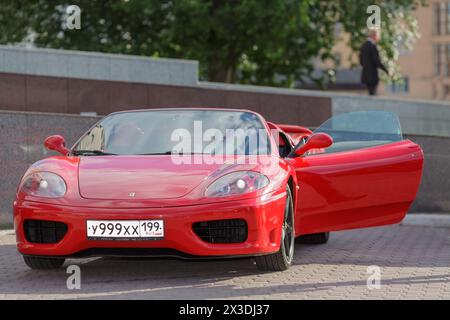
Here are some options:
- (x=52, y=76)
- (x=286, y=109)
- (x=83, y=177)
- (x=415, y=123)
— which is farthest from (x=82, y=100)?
(x=83, y=177)

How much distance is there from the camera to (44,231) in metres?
7.37

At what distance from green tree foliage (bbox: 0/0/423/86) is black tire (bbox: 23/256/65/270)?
15.9 meters

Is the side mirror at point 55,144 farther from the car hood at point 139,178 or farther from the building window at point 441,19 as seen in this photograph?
the building window at point 441,19

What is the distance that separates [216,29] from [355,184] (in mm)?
16255

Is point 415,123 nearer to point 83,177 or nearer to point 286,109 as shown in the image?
point 286,109

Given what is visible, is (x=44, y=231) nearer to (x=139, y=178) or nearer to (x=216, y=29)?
(x=139, y=178)

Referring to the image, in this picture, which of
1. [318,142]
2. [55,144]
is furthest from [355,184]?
[55,144]

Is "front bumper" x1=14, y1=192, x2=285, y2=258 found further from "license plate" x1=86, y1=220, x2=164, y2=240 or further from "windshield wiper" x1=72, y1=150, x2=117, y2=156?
"windshield wiper" x1=72, y1=150, x2=117, y2=156

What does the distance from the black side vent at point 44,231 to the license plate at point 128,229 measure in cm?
30

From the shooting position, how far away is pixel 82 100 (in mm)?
16453

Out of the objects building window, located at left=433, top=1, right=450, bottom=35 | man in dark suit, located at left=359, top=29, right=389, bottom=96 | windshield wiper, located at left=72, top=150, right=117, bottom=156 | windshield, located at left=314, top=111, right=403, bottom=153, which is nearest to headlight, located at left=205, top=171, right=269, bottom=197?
windshield wiper, located at left=72, top=150, right=117, bottom=156

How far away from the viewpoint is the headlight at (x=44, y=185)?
7415 millimetres

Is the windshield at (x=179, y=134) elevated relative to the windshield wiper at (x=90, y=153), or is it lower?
elevated

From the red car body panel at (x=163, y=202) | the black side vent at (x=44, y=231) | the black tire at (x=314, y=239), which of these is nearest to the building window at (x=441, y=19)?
the black tire at (x=314, y=239)
